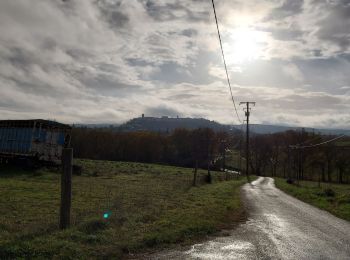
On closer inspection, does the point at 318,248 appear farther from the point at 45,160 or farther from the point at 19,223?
the point at 45,160

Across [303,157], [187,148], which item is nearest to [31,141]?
[303,157]

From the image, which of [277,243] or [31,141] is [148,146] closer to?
[31,141]

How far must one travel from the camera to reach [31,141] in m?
33.2

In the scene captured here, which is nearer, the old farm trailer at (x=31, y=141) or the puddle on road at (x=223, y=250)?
the puddle on road at (x=223, y=250)

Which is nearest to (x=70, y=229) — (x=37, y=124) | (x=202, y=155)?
(x=37, y=124)

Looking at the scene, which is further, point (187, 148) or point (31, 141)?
point (187, 148)

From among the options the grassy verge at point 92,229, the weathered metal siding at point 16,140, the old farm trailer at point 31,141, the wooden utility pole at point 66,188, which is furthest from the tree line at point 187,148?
the wooden utility pole at point 66,188

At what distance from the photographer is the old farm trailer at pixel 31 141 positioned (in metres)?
33.4

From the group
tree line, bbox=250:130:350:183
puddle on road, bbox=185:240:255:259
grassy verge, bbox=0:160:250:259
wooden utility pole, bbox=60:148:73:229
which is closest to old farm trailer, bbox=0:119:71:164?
grassy verge, bbox=0:160:250:259

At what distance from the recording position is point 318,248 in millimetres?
8484

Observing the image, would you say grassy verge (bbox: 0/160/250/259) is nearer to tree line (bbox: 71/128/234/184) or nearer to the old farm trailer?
the old farm trailer

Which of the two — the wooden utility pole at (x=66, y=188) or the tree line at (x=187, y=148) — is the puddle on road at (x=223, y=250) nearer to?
the wooden utility pole at (x=66, y=188)

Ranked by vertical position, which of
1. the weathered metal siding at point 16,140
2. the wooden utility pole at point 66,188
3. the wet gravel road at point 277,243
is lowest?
the wet gravel road at point 277,243

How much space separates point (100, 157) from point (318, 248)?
92729 mm
